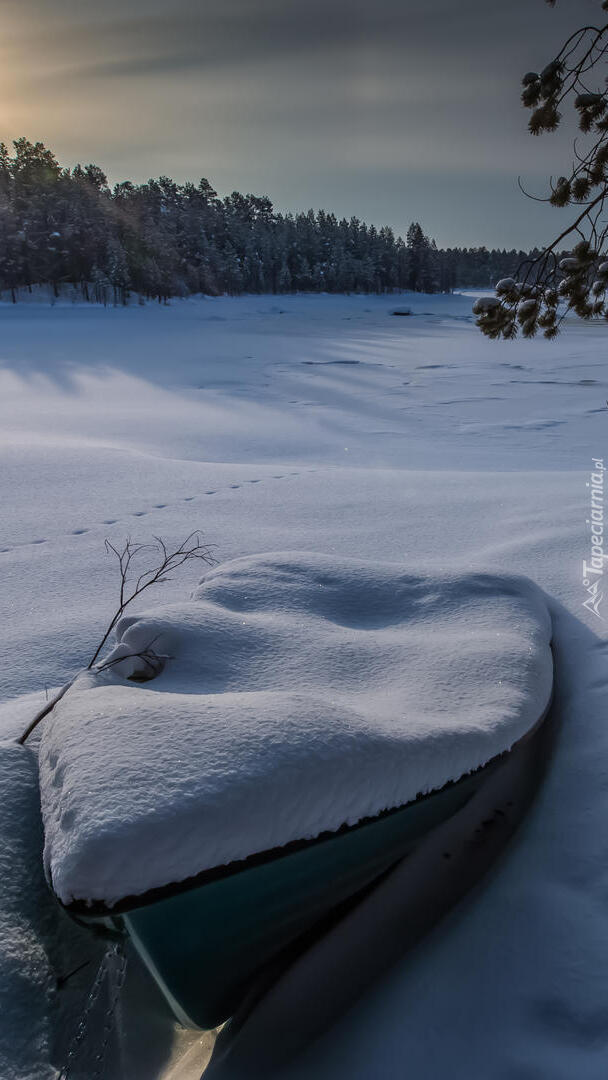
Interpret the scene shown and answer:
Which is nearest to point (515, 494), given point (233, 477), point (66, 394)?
point (233, 477)

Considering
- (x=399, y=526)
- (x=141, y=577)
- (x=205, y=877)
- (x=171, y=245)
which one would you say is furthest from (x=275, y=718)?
(x=171, y=245)

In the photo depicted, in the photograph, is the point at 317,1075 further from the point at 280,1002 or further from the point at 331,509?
the point at 331,509

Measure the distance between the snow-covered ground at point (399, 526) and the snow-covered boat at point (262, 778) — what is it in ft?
0.53

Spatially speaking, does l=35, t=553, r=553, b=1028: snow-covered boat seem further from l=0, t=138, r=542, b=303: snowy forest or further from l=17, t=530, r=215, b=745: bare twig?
l=0, t=138, r=542, b=303: snowy forest

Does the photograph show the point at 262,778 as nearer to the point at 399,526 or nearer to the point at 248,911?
the point at 248,911

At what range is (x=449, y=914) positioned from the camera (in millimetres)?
1370

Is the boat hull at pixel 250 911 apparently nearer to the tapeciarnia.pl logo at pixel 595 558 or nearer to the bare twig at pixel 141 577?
the bare twig at pixel 141 577

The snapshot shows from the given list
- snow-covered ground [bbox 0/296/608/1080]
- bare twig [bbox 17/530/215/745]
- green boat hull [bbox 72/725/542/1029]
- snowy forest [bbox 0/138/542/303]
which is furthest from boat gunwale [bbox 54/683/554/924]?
snowy forest [bbox 0/138/542/303]

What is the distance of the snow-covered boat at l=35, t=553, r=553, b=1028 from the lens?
3.38 feet

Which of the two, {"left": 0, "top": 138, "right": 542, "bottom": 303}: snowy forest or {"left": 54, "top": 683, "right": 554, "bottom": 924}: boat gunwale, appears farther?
{"left": 0, "top": 138, "right": 542, "bottom": 303}: snowy forest

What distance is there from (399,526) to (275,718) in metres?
2.97

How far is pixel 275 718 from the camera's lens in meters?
1.26

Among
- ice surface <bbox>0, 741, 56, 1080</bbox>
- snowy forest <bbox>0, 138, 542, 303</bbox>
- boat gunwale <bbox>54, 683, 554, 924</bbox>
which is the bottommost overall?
ice surface <bbox>0, 741, 56, 1080</bbox>

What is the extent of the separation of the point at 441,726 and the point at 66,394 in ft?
36.1
